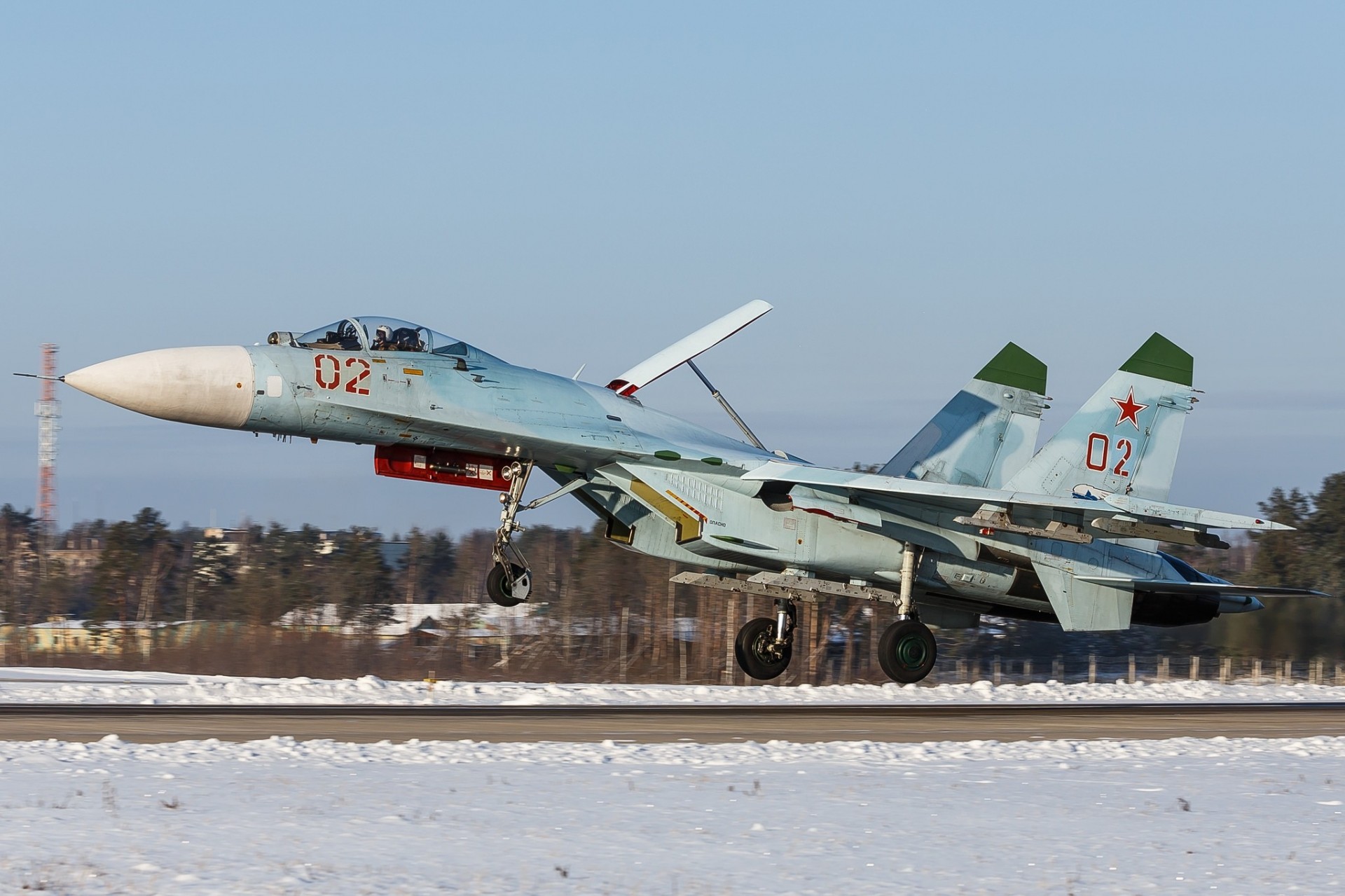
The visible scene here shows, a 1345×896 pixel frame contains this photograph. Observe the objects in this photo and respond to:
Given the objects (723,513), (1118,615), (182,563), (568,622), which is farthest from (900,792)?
(182,563)

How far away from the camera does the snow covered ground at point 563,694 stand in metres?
19.5

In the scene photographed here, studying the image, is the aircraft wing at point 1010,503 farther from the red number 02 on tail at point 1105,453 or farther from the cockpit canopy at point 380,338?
the cockpit canopy at point 380,338

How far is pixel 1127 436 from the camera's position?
21109 millimetres

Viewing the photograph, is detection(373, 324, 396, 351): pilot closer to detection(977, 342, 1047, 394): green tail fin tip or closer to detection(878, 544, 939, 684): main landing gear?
detection(878, 544, 939, 684): main landing gear

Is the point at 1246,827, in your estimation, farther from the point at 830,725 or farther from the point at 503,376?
the point at 503,376

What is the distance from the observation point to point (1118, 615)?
20312 millimetres

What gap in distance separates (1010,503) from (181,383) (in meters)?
10.2

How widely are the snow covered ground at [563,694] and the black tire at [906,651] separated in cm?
194

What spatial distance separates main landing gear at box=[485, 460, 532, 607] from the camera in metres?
17.3

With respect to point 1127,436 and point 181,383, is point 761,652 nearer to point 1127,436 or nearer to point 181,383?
point 1127,436

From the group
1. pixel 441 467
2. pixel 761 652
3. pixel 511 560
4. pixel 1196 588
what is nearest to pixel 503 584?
pixel 511 560

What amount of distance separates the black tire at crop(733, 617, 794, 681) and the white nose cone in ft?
26.0

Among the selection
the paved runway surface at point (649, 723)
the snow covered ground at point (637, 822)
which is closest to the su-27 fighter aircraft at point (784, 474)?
the paved runway surface at point (649, 723)

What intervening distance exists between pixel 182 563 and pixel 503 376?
46.1m
